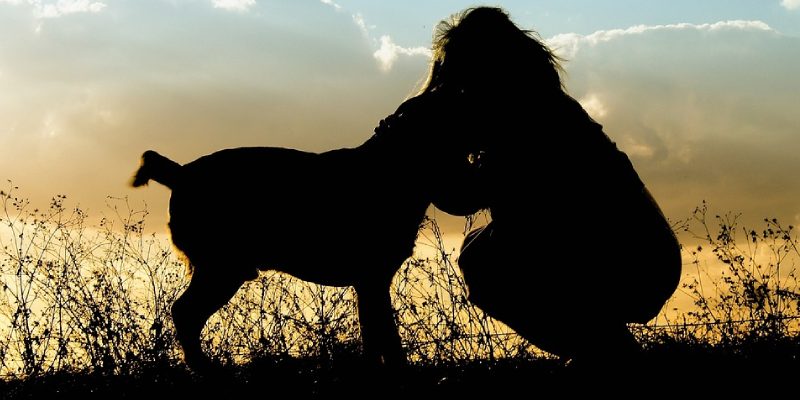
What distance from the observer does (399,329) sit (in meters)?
5.17

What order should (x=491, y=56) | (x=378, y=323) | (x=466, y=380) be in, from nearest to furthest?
(x=491, y=56) < (x=466, y=380) < (x=378, y=323)

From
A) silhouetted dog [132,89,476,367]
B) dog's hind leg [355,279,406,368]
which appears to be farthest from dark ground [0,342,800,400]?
silhouetted dog [132,89,476,367]

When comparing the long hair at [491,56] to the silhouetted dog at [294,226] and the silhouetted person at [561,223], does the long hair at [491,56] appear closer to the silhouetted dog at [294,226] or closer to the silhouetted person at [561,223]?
the silhouetted person at [561,223]

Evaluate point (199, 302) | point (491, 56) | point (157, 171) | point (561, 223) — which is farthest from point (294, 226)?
point (561, 223)

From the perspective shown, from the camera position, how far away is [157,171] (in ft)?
16.4

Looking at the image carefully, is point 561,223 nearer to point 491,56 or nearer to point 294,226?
point 491,56

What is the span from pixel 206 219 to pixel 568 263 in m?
2.94

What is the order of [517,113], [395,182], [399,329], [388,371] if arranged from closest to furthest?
1. [517,113]
2. [388,371]
3. [395,182]
4. [399,329]

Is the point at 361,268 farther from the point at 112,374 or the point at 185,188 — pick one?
the point at 112,374

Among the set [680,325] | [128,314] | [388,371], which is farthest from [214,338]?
[680,325]

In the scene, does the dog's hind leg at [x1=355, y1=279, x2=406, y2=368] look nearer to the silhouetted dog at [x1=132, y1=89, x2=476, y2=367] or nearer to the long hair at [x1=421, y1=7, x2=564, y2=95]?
the silhouetted dog at [x1=132, y1=89, x2=476, y2=367]

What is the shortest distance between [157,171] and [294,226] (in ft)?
3.42

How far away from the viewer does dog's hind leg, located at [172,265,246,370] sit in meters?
4.78

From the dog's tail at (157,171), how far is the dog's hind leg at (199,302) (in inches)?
25.0
